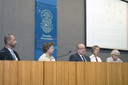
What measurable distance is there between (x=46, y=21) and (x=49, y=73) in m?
2.45

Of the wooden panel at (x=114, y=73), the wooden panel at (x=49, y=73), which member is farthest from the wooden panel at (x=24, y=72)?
the wooden panel at (x=114, y=73)

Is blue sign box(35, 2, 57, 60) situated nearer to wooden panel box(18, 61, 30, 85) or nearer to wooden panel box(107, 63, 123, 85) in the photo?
wooden panel box(107, 63, 123, 85)

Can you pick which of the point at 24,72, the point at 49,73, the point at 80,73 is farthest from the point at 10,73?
the point at 80,73

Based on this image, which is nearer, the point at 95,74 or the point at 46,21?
the point at 95,74

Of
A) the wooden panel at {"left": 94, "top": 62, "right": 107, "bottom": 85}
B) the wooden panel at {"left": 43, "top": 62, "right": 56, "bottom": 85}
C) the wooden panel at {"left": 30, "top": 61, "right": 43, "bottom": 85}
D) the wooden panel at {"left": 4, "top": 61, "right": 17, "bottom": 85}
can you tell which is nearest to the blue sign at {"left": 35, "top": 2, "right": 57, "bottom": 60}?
the wooden panel at {"left": 94, "top": 62, "right": 107, "bottom": 85}

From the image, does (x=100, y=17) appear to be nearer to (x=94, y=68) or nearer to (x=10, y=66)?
(x=94, y=68)

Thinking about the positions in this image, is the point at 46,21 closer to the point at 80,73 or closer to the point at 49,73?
the point at 80,73

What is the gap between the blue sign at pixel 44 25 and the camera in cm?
545

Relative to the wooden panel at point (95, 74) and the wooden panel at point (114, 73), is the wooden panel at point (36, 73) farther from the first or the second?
the wooden panel at point (114, 73)

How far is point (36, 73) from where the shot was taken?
319 cm

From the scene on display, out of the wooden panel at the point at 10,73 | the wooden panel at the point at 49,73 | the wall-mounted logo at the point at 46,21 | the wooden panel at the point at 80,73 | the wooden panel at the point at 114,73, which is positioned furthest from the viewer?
the wall-mounted logo at the point at 46,21

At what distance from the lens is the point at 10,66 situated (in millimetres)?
2900

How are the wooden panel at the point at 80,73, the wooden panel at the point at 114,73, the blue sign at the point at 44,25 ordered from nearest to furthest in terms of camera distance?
the wooden panel at the point at 80,73 → the wooden panel at the point at 114,73 → the blue sign at the point at 44,25

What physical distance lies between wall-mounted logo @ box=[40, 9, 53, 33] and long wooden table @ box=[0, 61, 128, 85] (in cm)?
172
